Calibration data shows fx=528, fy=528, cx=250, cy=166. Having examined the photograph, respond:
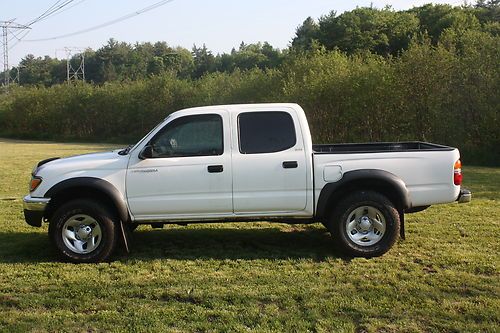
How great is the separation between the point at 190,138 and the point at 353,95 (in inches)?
753

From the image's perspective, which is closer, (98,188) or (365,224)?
(98,188)

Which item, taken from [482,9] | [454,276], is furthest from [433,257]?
[482,9]

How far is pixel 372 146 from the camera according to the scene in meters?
7.37

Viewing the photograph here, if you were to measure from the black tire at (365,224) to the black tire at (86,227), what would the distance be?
102 inches

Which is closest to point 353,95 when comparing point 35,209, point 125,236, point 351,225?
point 351,225

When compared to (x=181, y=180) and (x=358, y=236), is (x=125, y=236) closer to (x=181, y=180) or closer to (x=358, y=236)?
(x=181, y=180)

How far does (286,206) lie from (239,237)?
1.47 metres

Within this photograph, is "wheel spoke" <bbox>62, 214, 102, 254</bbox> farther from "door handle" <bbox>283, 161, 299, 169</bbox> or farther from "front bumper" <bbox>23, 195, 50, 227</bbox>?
"door handle" <bbox>283, 161, 299, 169</bbox>

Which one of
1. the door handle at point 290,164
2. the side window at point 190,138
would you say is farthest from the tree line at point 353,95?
the side window at point 190,138

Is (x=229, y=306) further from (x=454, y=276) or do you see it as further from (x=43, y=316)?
(x=454, y=276)

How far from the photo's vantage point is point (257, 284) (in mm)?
5355

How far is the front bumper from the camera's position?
619cm

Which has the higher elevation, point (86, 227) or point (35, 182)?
point (35, 182)

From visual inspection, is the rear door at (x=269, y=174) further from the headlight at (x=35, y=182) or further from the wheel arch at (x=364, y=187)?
the headlight at (x=35, y=182)
